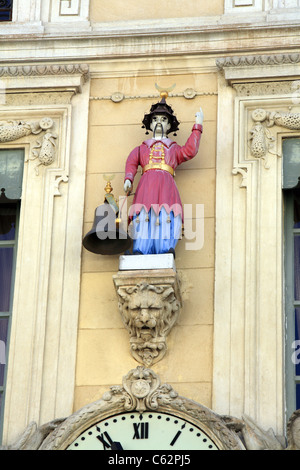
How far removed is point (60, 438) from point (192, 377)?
1.26m

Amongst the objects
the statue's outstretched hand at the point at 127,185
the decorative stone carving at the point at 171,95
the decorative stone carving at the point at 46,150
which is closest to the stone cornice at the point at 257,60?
the decorative stone carving at the point at 171,95

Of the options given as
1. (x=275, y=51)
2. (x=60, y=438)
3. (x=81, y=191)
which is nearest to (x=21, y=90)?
(x=81, y=191)

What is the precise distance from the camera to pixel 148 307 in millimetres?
14602

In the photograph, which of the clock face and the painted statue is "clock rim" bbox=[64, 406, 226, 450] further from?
the painted statue

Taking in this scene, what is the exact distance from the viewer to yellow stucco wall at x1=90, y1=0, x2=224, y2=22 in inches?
639

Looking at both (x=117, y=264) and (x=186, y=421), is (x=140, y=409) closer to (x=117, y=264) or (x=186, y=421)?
(x=186, y=421)

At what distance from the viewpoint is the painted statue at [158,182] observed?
14922mm

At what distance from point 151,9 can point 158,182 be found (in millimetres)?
1998

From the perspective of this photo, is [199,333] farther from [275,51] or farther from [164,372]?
[275,51]

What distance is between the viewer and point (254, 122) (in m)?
15.6

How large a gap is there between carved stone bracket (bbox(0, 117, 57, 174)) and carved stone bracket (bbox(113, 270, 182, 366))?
5.21 feet

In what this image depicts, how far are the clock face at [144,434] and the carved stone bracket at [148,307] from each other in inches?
26.7

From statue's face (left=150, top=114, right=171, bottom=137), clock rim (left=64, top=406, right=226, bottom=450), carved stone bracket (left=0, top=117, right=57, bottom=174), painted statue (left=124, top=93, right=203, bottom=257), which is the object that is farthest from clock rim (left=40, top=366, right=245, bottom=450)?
carved stone bracket (left=0, top=117, right=57, bottom=174)
